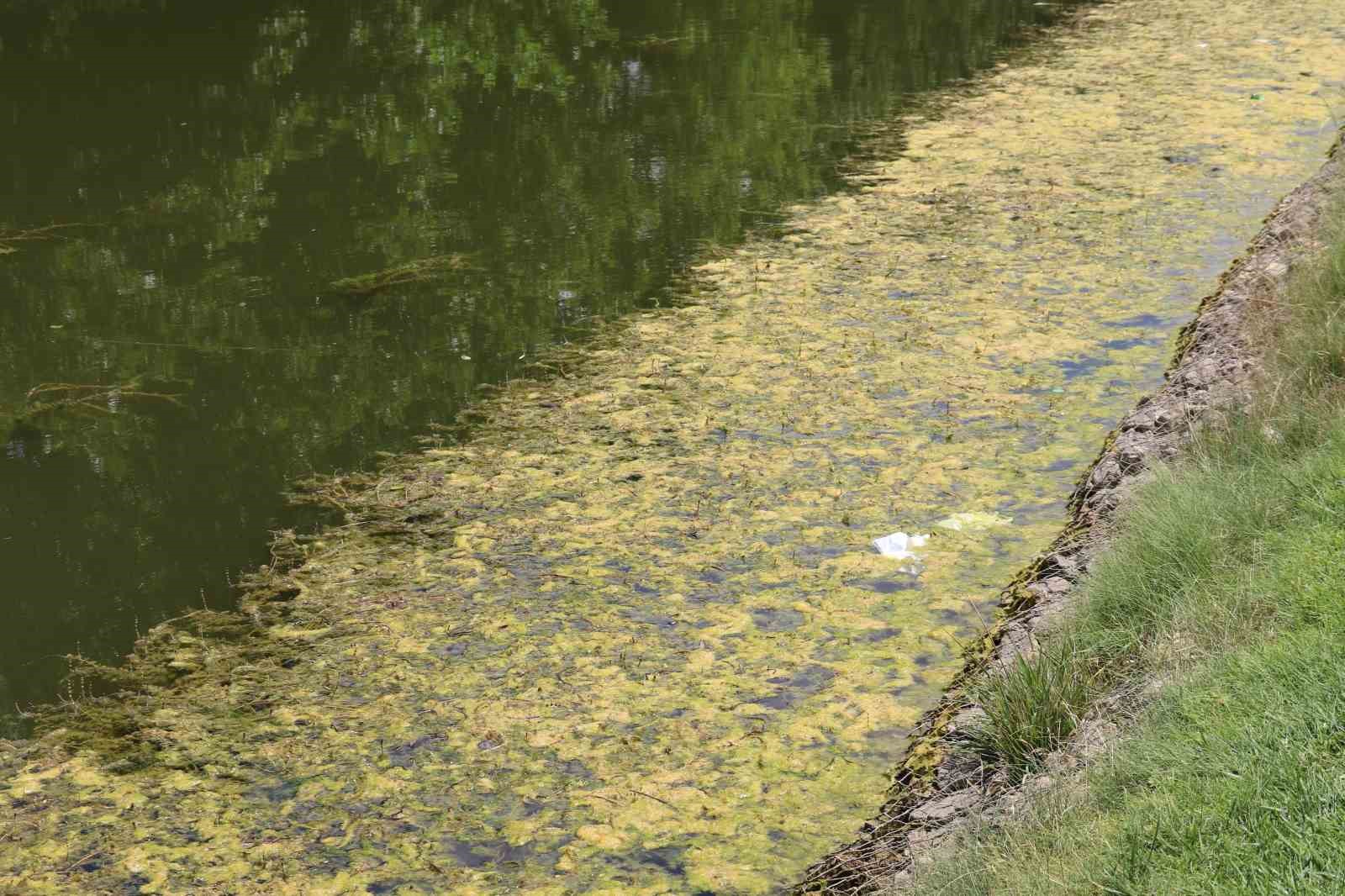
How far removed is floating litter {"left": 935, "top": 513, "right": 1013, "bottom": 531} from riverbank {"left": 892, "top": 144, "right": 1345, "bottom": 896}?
2.12 ft

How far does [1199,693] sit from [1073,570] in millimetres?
1054

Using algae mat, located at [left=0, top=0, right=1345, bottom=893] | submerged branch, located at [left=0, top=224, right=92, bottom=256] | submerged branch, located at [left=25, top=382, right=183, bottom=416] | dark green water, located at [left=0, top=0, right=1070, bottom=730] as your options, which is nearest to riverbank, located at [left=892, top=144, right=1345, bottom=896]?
algae mat, located at [left=0, top=0, right=1345, bottom=893]

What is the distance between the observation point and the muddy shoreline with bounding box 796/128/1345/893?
2.83 meters

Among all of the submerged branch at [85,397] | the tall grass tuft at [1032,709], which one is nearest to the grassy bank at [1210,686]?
the tall grass tuft at [1032,709]

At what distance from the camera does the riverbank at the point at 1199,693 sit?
215cm

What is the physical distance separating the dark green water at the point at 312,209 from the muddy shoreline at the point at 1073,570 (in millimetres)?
2106

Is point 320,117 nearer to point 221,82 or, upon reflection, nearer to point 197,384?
point 221,82

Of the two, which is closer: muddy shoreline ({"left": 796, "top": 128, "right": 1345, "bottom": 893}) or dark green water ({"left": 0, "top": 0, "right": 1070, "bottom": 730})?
muddy shoreline ({"left": 796, "top": 128, "right": 1345, "bottom": 893})

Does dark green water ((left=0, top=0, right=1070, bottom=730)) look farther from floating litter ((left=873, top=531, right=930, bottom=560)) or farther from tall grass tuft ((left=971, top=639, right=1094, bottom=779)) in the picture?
tall grass tuft ((left=971, top=639, right=1094, bottom=779))

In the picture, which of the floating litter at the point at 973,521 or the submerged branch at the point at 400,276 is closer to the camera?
the floating litter at the point at 973,521

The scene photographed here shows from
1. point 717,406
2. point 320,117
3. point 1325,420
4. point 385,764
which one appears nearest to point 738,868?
point 385,764

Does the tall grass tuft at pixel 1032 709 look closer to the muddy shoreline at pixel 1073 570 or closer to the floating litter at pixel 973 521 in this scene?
the muddy shoreline at pixel 1073 570

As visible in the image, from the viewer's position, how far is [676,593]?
3947 mm

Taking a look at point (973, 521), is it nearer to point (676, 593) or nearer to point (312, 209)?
point (676, 593)
